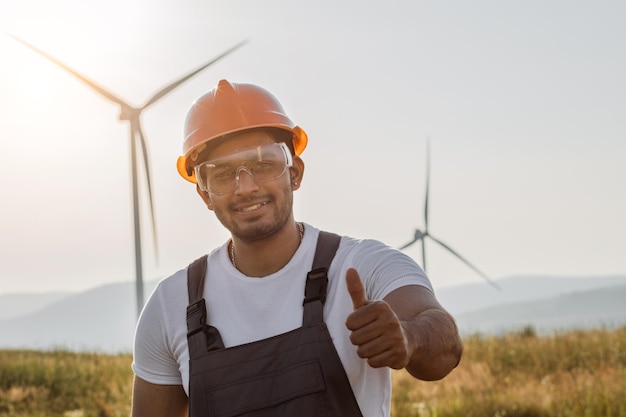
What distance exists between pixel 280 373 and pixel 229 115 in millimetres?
1178

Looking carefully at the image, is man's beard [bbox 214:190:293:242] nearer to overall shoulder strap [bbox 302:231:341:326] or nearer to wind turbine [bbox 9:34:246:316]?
overall shoulder strap [bbox 302:231:341:326]

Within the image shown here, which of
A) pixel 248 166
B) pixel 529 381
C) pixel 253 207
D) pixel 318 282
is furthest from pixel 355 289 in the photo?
pixel 529 381

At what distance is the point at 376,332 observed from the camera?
278cm

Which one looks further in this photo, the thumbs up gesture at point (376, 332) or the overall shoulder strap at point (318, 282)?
the overall shoulder strap at point (318, 282)

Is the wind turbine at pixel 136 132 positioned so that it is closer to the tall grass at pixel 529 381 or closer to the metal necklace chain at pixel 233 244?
the tall grass at pixel 529 381

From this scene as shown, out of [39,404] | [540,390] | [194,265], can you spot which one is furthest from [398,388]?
[194,265]

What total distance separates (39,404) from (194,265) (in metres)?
13.0

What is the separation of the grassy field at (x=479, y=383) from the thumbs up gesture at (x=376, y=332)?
9705 mm

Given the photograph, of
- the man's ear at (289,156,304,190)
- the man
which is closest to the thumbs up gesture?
the man

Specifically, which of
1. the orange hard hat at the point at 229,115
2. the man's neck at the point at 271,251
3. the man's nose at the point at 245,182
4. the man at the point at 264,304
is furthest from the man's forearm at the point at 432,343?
the orange hard hat at the point at 229,115

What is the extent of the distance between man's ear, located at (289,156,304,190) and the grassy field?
8.82m

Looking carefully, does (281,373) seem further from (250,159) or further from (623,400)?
(623,400)

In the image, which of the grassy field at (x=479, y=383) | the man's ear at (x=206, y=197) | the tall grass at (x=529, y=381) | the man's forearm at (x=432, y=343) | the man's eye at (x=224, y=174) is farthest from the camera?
the grassy field at (x=479, y=383)

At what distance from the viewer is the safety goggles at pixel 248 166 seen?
383cm
